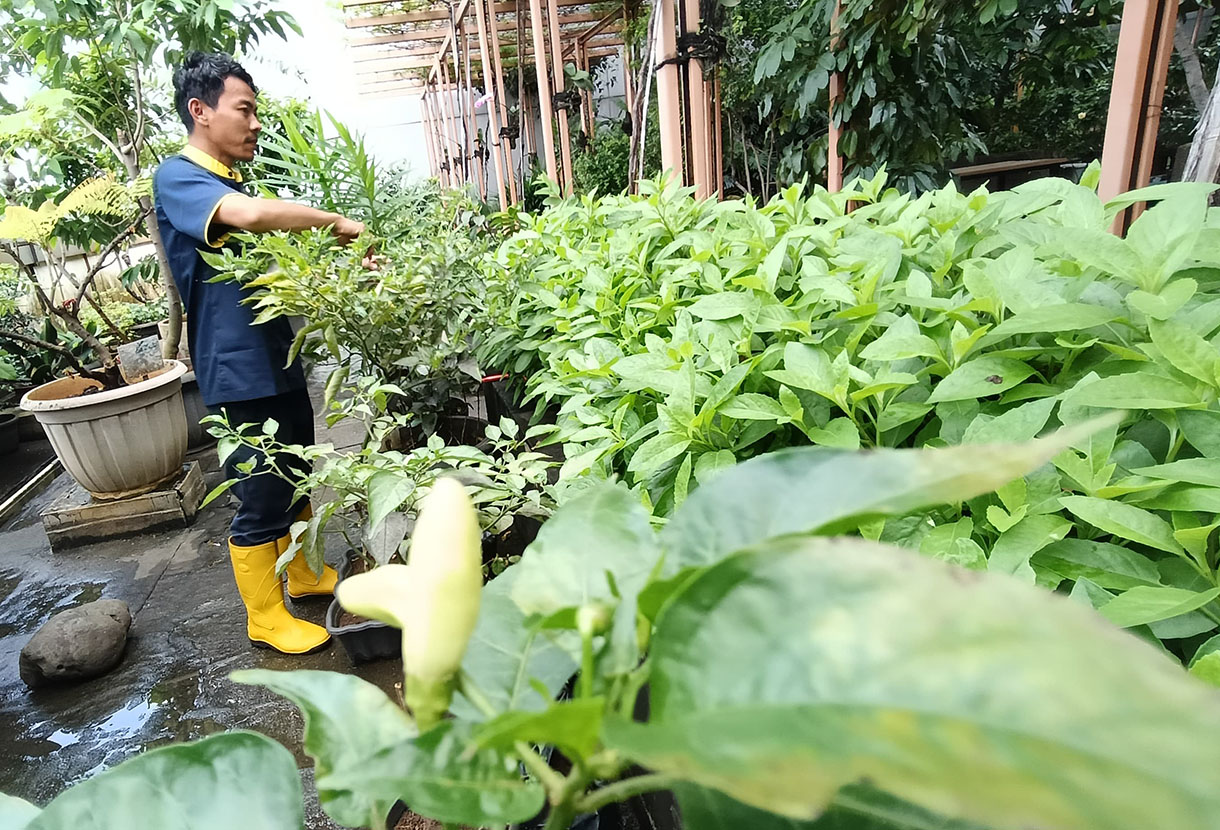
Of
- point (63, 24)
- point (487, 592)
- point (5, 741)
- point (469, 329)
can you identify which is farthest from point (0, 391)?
point (487, 592)

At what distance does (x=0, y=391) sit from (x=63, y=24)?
3390 mm

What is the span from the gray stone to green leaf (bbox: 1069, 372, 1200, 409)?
3081 mm

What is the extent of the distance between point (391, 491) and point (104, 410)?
9.12ft

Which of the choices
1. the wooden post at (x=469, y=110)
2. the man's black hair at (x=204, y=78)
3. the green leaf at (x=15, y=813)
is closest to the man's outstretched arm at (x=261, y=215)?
the man's black hair at (x=204, y=78)

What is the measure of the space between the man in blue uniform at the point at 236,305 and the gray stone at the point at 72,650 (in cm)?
50

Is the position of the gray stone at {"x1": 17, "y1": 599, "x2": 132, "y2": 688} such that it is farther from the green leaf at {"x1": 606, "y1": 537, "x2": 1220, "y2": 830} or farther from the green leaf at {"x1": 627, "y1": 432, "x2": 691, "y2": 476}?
the green leaf at {"x1": 606, "y1": 537, "x2": 1220, "y2": 830}

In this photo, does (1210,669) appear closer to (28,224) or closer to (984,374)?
(984,374)

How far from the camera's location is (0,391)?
5.68 m

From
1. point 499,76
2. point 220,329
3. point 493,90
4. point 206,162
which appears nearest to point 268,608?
point 220,329

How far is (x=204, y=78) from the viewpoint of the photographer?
2.34m

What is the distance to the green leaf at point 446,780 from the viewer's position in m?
0.30

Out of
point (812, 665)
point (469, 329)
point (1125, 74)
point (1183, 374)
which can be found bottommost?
point (469, 329)

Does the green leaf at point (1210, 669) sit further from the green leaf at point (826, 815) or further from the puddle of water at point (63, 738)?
the puddle of water at point (63, 738)

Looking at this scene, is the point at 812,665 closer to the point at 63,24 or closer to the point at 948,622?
the point at 948,622
